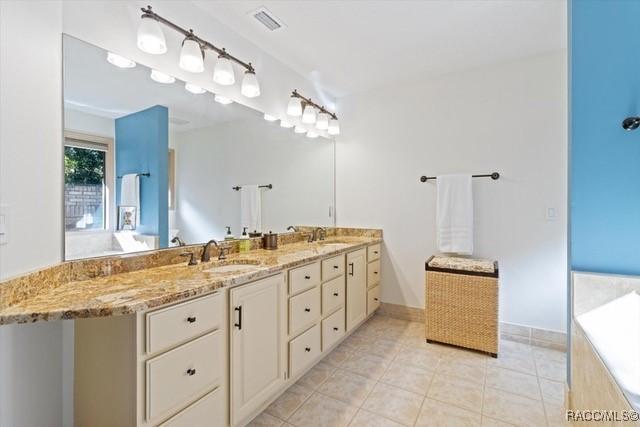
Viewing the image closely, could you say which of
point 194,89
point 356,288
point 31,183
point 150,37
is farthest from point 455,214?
point 31,183

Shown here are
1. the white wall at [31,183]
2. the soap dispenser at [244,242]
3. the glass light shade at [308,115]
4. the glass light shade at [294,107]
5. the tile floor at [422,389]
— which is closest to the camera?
the white wall at [31,183]

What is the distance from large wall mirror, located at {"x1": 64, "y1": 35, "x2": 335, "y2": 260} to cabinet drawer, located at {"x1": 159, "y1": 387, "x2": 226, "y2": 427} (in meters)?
0.86

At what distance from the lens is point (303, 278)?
1.99m

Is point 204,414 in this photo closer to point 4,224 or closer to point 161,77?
point 4,224

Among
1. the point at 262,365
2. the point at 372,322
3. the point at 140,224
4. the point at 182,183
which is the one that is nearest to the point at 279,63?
the point at 182,183

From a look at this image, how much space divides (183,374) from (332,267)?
51.4 inches

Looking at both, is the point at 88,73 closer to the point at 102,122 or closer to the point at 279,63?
the point at 102,122

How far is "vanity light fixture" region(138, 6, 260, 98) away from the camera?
1526 mm

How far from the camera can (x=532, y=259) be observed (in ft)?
8.41

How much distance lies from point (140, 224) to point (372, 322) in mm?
2322

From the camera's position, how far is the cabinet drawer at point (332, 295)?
2219 millimetres

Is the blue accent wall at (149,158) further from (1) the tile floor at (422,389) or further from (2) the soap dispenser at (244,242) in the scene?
(1) the tile floor at (422,389)

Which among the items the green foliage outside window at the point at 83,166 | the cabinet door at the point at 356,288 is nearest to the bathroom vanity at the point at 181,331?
the green foliage outside window at the point at 83,166
